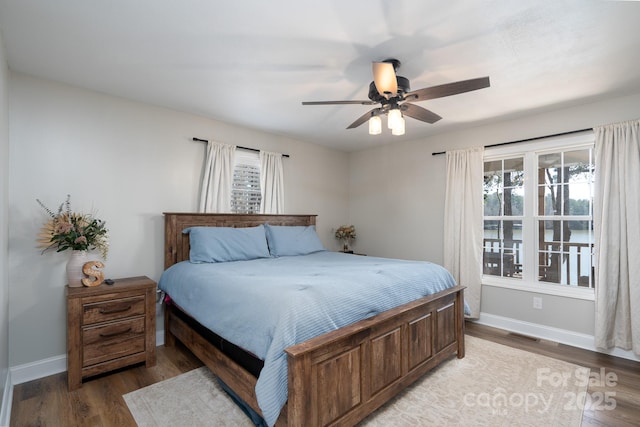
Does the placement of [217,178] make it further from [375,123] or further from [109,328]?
[375,123]

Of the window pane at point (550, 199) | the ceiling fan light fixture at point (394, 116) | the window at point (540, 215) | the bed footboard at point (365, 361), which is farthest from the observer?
the window pane at point (550, 199)

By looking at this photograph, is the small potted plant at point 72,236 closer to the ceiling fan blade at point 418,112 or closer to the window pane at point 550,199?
the ceiling fan blade at point 418,112

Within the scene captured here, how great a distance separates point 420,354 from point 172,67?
9.86 feet

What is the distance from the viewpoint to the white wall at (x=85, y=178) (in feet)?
8.23

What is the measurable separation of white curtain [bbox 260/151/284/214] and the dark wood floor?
1977mm

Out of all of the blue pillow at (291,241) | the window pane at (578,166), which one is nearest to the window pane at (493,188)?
the window pane at (578,166)

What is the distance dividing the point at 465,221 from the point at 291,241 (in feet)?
7.34

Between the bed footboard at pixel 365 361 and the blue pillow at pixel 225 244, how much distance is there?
68.0 inches

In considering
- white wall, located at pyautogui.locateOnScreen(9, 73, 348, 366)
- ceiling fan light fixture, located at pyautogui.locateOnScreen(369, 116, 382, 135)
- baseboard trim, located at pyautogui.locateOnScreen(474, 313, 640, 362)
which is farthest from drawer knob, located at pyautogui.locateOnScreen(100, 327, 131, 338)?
baseboard trim, located at pyautogui.locateOnScreen(474, 313, 640, 362)

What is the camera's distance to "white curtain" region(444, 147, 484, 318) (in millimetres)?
3861

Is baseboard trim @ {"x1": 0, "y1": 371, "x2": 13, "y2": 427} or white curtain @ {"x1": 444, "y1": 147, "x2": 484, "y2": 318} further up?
white curtain @ {"x1": 444, "y1": 147, "x2": 484, "y2": 318}

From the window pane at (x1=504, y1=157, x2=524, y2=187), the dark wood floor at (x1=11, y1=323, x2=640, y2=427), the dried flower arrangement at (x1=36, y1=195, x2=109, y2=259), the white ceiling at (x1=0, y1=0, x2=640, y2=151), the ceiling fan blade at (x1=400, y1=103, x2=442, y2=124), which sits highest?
the white ceiling at (x1=0, y1=0, x2=640, y2=151)

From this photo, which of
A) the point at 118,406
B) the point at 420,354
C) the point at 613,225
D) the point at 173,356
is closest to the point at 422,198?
the point at 613,225

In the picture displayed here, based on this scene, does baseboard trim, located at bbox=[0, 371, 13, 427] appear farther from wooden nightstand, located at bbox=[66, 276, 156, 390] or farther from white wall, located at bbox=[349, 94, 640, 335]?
white wall, located at bbox=[349, 94, 640, 335]
